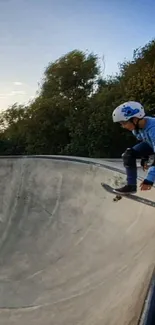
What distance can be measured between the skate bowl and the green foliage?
11.1 m

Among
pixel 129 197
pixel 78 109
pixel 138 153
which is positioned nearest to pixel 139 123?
→ pixel 138 153

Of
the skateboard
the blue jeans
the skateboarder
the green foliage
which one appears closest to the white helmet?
the skateboarder

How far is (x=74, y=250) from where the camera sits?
4957 mm

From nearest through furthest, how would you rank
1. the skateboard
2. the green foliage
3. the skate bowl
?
the skate bowl, the skateboard, the green foliage

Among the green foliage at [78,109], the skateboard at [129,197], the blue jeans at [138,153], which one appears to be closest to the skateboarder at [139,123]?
the blue jeans at [138,153]

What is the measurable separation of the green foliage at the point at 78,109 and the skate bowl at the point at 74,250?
11078 millimetres

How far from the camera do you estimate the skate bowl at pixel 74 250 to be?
318 centimetres

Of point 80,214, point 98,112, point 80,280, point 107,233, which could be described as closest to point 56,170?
point 80,214

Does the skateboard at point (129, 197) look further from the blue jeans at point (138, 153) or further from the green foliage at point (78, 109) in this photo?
the green foliage at point (78, 109)

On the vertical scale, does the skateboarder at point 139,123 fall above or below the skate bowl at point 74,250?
above

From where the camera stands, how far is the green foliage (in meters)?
19.9

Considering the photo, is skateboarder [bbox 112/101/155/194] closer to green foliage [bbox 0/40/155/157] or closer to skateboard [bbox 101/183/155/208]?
skateboard [bbox 101/183/155/208]

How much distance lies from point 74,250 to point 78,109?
67.6 ft

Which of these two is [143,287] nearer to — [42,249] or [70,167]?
[42,249]
